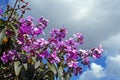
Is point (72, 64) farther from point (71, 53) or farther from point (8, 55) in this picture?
point (8, 55)

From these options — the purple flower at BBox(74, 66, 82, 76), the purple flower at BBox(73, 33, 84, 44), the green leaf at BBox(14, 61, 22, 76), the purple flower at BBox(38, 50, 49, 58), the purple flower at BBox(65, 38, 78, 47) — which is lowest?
the green leaf at BBox(14, 61, 22, 76)

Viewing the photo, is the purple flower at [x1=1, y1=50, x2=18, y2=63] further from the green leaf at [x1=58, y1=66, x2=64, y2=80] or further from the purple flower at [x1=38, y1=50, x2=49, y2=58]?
the green leaf at [x1=58, y1=66, x2=64, y2=80]

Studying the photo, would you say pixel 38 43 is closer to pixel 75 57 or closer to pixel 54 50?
pixel 54 50

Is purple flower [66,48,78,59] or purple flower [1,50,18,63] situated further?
purple flower [66,48,78,59]

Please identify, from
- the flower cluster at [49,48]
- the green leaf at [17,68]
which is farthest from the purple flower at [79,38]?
the green leaf at [17,68]

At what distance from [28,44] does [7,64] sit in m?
0.32

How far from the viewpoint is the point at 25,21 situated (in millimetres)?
3932

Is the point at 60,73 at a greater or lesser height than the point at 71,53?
lesser

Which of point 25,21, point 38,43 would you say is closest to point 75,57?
point 38,43

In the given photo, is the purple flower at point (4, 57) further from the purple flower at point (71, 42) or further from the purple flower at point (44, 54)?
the purple flower at point (71, 42)

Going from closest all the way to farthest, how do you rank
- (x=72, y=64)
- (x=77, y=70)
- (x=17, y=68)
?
(x=17, y=68) → (x=72, y=64) → (x=77, y=70)

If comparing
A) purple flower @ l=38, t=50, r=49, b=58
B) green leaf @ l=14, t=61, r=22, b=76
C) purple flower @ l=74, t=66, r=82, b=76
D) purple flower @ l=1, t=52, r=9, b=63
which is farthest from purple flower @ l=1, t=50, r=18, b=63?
purple flower @ l=74, t=66, r=82, b=76

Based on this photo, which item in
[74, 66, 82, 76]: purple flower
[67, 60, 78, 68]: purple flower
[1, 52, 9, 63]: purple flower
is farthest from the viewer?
[74, 66, 82, 76]: purple flower

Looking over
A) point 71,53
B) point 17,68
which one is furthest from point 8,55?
point 71,53
